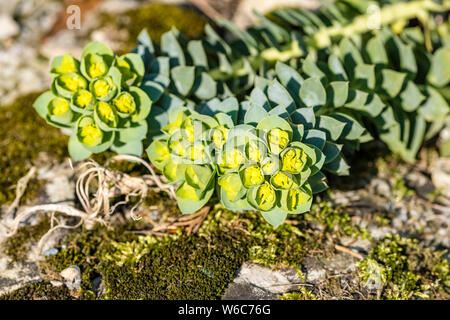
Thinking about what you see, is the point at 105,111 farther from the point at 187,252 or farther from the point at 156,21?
the point at 156,21

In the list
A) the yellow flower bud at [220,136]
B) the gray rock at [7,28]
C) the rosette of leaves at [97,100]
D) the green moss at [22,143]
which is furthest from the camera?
the gray rock at [7,28]

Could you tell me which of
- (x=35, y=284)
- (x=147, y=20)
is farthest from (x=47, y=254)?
(x=147, y=20)

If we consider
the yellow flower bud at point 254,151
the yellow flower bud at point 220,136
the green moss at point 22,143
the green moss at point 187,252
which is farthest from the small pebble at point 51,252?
the yellow flower bud at point 254,151

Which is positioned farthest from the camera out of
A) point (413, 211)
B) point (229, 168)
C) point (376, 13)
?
point (376, 13)

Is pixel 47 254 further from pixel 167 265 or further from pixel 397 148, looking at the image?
pixel 397 148

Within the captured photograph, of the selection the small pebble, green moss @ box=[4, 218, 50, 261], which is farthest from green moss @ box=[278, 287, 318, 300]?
green moss @ box=[4, 218, 50, 261]

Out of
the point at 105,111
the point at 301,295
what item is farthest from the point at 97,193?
the point at 301,295

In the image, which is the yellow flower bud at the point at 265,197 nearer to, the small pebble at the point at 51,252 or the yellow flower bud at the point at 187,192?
the yellow flower bud at the point at 187,192
